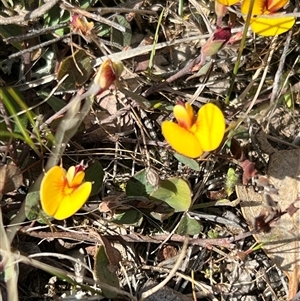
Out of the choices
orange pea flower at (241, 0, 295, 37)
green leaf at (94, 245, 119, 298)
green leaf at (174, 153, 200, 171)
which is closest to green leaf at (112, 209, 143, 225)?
green leaf at (94, 245, 119, 298)

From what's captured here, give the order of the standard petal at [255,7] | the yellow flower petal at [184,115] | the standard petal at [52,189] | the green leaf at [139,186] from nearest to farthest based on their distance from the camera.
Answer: the standard petal at [52,189]
the yellow flower petal at [184,115]
the standard petal at [255,7]
the green leaf at [139,186]

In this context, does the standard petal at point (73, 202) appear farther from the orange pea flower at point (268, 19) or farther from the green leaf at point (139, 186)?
the orange pea flower at point (268, 19)

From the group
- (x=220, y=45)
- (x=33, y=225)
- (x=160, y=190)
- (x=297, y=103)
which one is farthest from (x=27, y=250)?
(x=297, y=103)

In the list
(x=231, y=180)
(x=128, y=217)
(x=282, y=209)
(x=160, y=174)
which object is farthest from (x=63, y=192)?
(x=282, y=209)

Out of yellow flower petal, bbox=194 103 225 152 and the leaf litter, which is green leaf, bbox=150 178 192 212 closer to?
the leaf litter

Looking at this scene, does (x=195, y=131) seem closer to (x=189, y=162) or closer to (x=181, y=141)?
(x=181, y=141)

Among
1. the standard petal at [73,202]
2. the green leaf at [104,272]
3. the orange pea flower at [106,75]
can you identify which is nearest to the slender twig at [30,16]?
the orange pea flower at [106,75]
